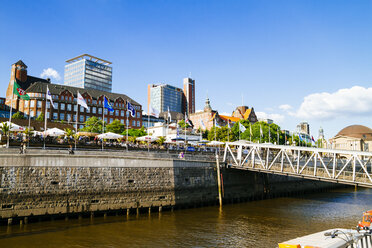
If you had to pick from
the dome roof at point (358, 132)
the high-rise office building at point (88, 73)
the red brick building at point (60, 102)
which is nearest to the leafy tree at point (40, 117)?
the red brick building at point (60, 102)

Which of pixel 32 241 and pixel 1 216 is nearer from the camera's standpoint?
pixel 32 241

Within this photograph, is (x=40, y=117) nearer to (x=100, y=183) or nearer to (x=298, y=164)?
(x=100, y=183)

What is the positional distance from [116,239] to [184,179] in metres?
15.6

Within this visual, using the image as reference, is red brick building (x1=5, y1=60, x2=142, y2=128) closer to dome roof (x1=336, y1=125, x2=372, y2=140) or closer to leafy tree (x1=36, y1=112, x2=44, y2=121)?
leafy tree (x1=36, y1=112, x2=44, y2=121)

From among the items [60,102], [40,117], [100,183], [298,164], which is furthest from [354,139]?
[100,183]

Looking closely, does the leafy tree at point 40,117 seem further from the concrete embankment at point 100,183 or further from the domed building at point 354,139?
the domed building at point 354,139

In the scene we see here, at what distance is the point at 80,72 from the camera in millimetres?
167375

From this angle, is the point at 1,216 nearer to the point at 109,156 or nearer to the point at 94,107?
the point at 109,156

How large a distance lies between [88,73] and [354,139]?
147884 mm

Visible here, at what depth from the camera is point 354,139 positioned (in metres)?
155

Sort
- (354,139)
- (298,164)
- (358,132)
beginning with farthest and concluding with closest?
(358,132) < (354,139) < (298,164)

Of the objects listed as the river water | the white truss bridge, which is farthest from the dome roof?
the river water

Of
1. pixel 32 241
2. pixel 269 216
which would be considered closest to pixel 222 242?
pixel 269 216

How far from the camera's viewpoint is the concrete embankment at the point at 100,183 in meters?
28.7
